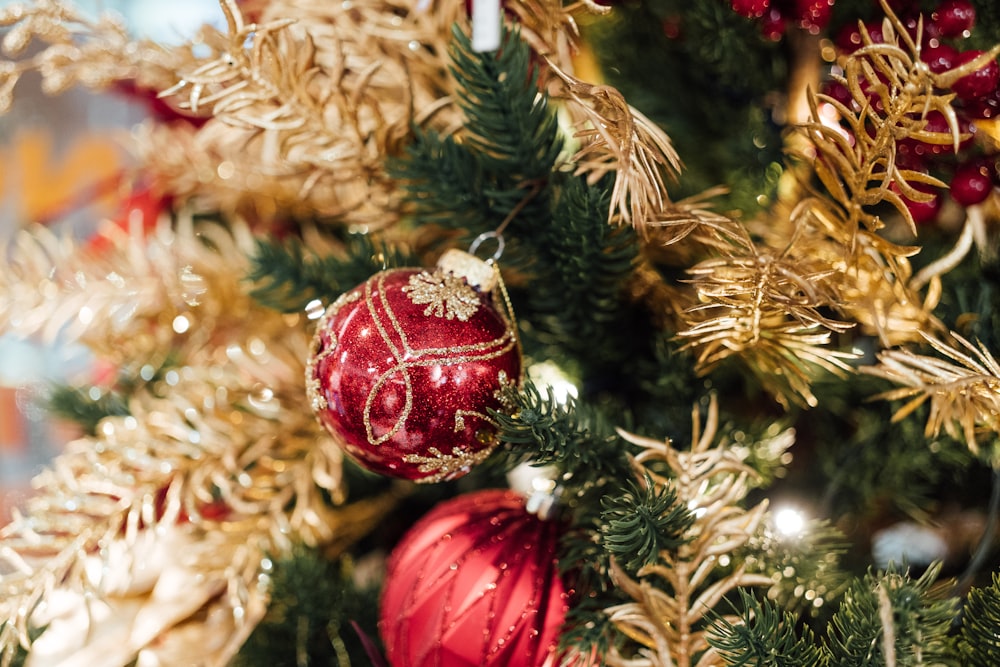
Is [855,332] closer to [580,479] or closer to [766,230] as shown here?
[766,230]

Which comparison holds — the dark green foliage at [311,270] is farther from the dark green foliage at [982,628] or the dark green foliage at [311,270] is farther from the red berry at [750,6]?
the dark green foliage at [982,628]

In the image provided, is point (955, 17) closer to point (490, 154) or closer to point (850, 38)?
point (850, 38)

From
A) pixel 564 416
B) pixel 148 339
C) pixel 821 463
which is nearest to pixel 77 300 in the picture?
pixel 148 339

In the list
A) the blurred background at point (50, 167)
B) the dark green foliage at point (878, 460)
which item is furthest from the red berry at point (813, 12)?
the blurred background at point (50, 167)

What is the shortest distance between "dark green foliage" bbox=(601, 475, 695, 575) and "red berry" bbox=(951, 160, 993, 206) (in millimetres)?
220

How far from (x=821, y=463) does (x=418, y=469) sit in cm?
29

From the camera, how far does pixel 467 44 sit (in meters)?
0.36

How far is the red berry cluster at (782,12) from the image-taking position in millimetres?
344

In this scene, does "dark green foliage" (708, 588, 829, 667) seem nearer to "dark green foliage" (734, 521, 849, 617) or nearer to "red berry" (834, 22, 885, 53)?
"dark green foliage" (734, 521, 849, 617)

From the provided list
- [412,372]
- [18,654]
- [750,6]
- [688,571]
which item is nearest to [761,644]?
[688,571]

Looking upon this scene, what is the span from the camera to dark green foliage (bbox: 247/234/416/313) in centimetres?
42

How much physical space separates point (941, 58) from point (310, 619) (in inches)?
17.8

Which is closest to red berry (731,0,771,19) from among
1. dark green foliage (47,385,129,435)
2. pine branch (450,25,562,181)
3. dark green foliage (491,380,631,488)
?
pine branch (450,25,562,181)

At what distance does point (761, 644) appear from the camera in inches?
11.0
